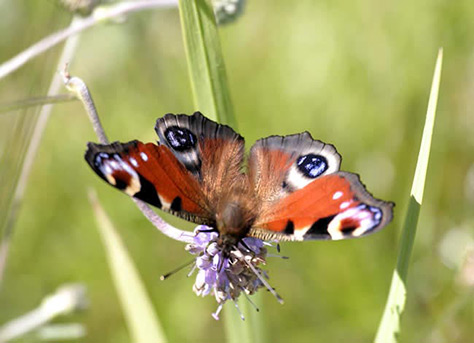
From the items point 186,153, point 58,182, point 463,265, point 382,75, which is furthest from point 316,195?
point 58,182

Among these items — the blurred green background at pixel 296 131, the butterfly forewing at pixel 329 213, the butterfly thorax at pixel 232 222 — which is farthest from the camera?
the blurred green background at pixel 296 131

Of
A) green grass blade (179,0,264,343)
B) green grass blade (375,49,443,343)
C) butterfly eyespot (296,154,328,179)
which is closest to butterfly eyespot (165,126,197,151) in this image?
green grass blade (179,0,264,343)

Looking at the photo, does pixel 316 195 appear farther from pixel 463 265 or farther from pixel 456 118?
pixel 456 118

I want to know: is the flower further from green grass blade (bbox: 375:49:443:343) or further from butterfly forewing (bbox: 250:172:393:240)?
green grass blade (bbox: 375:49:443:343)

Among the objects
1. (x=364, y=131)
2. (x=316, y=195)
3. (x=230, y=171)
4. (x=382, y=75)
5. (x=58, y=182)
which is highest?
(x=58, y=182)

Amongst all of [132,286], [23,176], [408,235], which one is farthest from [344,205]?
[23,176]

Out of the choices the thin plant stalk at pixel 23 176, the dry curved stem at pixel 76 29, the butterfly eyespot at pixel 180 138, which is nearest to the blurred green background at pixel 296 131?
the thin plant stalk at pixel 23 176

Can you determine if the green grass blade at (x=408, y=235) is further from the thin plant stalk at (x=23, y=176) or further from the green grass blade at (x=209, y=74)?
the thin plant stalk at (x=23, y=176)
